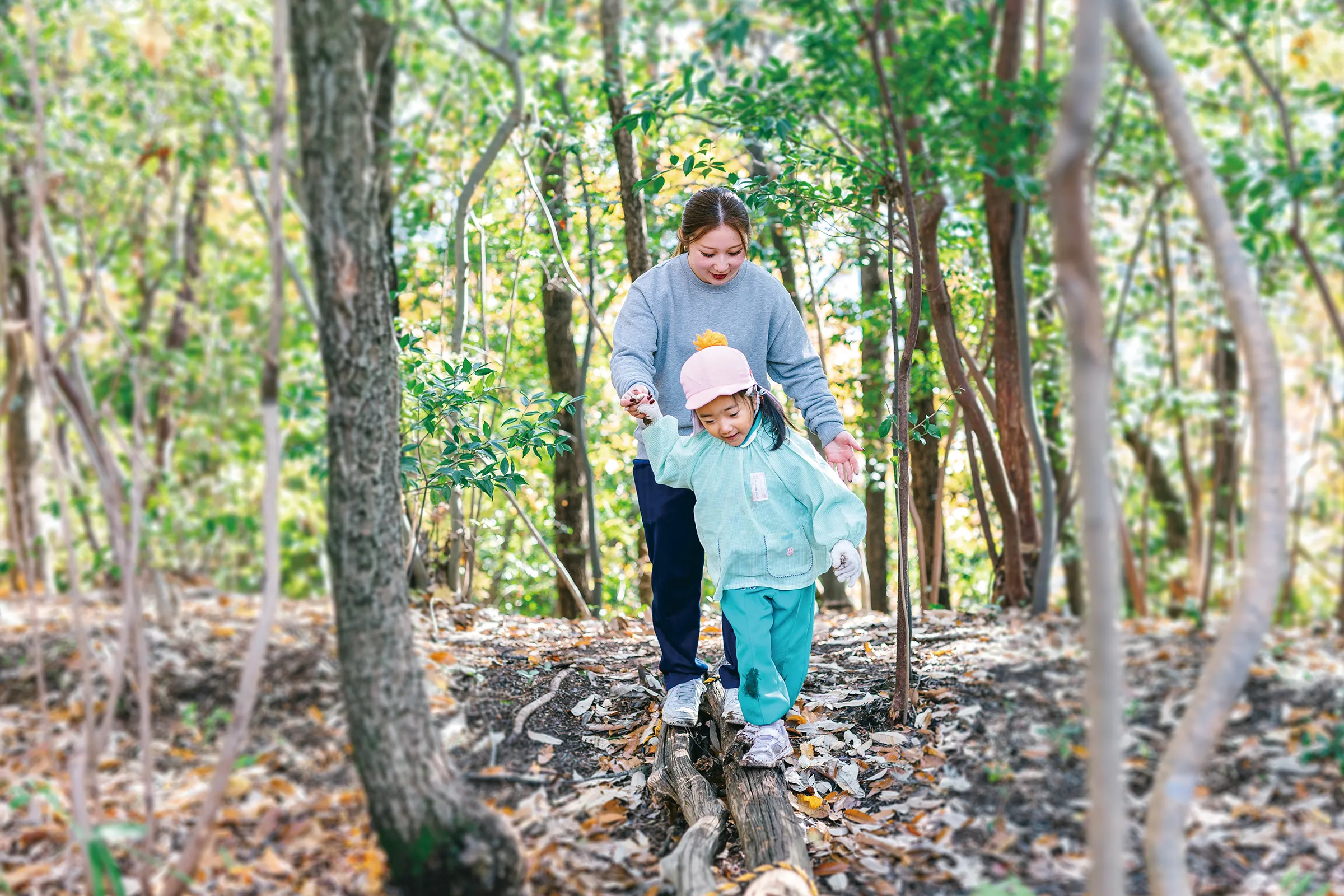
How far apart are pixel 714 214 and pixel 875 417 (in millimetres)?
4002

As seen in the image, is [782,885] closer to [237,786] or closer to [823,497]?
[823,497]

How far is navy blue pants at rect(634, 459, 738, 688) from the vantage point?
10.0ft

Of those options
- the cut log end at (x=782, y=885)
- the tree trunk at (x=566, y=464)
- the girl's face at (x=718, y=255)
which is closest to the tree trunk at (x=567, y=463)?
the tree trunk at (x=566, y=464)

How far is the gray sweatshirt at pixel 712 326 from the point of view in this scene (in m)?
3.03

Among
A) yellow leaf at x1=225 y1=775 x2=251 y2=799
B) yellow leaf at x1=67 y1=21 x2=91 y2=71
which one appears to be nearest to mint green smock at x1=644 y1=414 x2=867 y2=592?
yellow leaf at x1=225 y1=775 x2=251 y2=799

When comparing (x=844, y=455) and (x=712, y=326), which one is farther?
(x=712, y=326)

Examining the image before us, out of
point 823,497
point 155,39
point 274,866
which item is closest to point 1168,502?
point 823,497

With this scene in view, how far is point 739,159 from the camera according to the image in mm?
6871

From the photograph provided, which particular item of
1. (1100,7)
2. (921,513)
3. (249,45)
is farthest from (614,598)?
(1100,7)

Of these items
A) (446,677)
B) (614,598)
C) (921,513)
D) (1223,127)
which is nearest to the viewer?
(446,677)

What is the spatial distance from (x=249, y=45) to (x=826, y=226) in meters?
3.43

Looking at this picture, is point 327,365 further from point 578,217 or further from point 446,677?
point 578,217

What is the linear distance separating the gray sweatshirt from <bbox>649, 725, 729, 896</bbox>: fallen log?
37.5 inches

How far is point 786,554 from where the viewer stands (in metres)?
2.74
